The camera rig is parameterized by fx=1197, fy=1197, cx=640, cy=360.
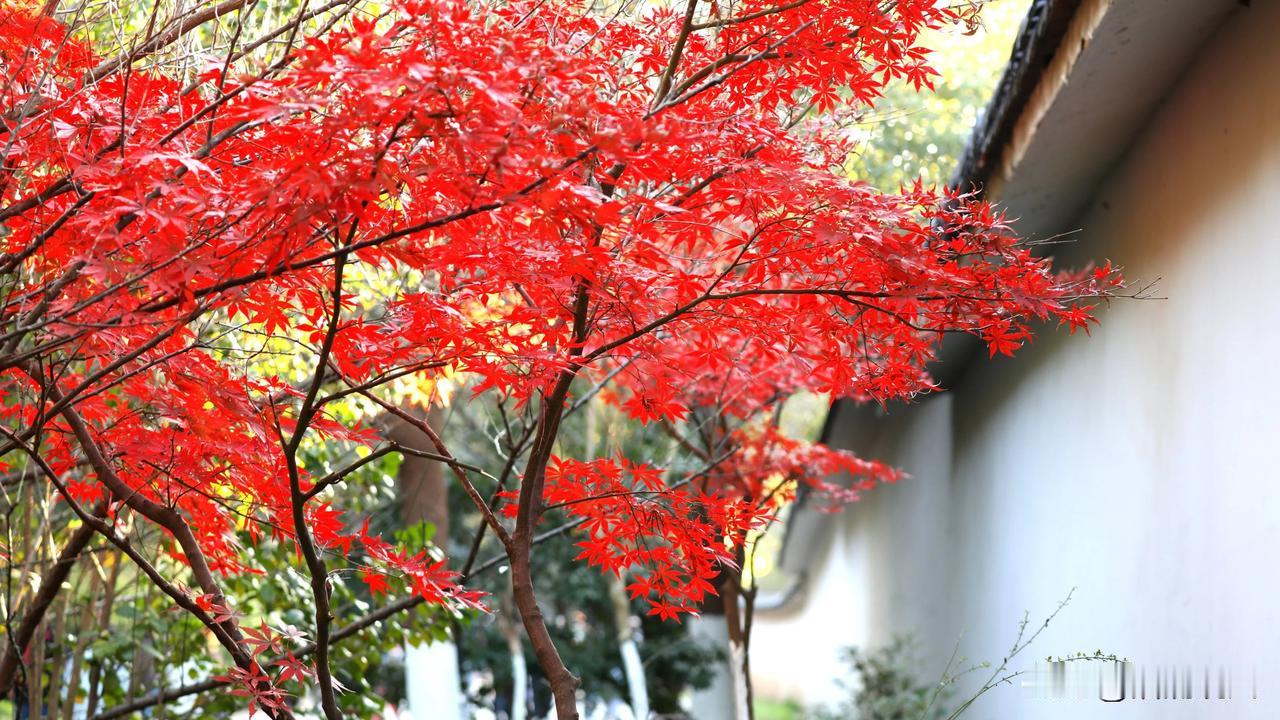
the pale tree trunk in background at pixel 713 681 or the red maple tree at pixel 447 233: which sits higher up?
the red maple tree at pixel 447 233

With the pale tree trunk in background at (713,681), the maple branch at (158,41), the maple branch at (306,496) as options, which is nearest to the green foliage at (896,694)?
the pale tree trunk in background at (713,681)

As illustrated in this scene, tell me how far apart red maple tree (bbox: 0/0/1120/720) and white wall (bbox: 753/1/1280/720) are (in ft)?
2.66

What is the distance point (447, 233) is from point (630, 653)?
840cm

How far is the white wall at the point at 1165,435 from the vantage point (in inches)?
132

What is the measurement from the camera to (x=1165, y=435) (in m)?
4.16

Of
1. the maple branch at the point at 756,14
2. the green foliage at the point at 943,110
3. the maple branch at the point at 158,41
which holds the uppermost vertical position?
the green foliage at the point at 943,110

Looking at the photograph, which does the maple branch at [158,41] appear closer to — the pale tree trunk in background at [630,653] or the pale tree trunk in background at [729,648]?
the pale tree trunk in background at [729,648]

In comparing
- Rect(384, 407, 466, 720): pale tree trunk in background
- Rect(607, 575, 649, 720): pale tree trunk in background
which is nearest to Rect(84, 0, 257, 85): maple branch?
Rect(384, 407, 466, 720): pale tree trunk in background

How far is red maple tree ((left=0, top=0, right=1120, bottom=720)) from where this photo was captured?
2402mm

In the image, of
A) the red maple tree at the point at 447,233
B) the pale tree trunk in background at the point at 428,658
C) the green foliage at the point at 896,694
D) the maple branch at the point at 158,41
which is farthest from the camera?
the green foliage at the point at 896,694

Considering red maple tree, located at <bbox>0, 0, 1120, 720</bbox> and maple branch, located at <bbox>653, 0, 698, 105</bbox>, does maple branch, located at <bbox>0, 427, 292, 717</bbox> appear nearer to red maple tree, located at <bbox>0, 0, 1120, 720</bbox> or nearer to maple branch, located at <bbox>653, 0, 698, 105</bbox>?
red maple tree, located at <bbox>0, 0, 1120, 720</bbox>

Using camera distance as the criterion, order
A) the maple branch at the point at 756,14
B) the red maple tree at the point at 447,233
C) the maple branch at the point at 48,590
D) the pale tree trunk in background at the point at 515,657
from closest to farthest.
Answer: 1. the red maple tree at the point at 447,233
2. the maple branch at the point at 756,14
3. the maple branch at the point at 48,590
4. the pale tree trunk in background at the point at 515,657

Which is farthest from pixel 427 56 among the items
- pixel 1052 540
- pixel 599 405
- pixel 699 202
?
pixel 599 405

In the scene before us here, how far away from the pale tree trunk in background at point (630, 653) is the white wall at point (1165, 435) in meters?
4.03
